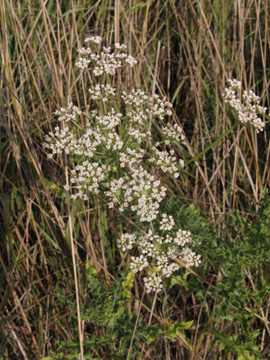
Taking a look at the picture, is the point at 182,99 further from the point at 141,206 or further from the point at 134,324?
the point at 134,324

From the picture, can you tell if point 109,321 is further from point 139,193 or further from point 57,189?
point 57,189

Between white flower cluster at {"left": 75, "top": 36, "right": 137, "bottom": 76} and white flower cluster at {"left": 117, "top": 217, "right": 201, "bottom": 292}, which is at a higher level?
white flower cluster at {"left": 75, "top": 36, "right": 137, "bottom": 76}

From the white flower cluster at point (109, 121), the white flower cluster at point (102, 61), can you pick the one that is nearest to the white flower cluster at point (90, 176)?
the white flower cluster at point (109, 121)

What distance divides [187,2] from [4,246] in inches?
114

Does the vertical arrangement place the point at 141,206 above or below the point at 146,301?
above

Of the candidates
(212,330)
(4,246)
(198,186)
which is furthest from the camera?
(198,186)

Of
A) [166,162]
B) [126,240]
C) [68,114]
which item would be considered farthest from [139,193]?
[68,114]

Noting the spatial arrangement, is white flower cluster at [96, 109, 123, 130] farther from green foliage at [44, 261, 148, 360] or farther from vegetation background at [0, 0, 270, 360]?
green foliage at [44, 261, 148, 360]

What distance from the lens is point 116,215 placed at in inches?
117

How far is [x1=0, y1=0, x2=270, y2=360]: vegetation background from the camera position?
7.93ft

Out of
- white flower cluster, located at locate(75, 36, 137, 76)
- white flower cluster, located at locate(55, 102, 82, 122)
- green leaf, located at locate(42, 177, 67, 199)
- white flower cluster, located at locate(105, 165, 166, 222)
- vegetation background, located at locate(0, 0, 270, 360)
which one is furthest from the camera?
green leaf, located at locate(42, 177, 67, 199)

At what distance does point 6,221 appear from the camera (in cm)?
281

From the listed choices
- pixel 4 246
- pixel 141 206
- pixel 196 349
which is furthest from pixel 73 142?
pixel 196 349

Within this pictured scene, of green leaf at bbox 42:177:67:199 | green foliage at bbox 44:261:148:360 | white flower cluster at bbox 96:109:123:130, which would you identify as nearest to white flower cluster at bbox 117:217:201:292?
green foliage at bbox 44:261:148:360
